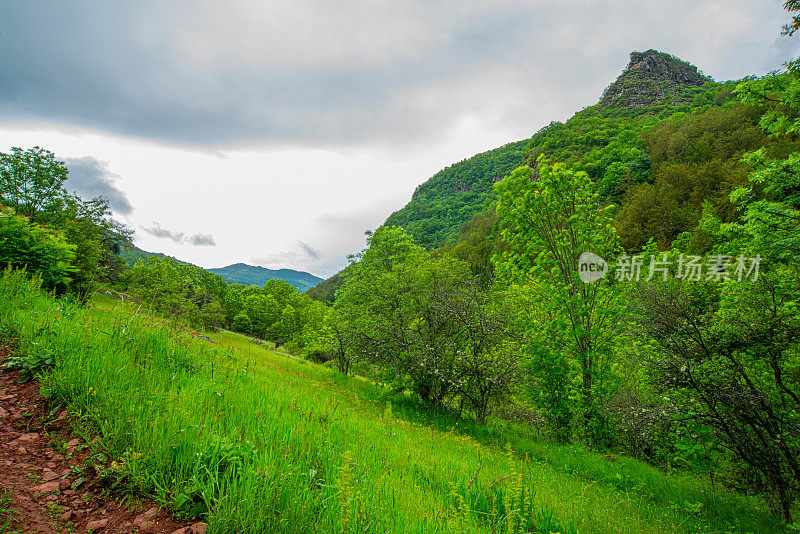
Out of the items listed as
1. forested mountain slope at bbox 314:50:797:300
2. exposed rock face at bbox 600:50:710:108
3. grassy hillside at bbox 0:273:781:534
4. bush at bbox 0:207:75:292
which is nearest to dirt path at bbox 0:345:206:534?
grassy hillside at bbox 0:273:781:534

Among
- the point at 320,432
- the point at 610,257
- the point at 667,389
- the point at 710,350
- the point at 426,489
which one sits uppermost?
the point at 610,257

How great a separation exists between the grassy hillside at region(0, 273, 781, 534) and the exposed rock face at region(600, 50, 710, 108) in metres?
146

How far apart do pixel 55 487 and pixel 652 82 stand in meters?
178

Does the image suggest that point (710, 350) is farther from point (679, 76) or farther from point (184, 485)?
point (679, 76)

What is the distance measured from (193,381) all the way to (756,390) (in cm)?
989

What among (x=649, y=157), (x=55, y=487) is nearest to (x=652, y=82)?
(x=649, y=157)

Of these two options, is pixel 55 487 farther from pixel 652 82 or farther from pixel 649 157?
pixel 652 82

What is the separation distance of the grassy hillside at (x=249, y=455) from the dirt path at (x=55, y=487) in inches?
5.3

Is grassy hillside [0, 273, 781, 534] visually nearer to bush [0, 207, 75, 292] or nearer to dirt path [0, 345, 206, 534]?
dirt path [0, 345, 206, 534]

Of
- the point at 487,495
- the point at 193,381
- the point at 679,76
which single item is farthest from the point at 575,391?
the point at 679,76

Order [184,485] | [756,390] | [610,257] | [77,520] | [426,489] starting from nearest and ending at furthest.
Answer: [77,520], [184,485], [426,489], [756,390], [610,257]

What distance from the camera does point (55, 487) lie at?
2531mm

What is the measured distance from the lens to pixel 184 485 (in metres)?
2.71

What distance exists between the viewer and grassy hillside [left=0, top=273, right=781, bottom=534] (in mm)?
2582
